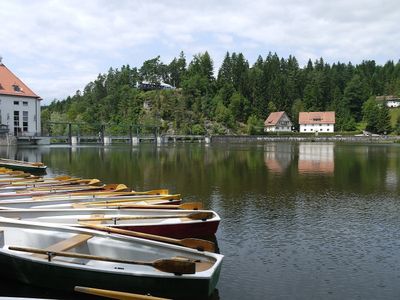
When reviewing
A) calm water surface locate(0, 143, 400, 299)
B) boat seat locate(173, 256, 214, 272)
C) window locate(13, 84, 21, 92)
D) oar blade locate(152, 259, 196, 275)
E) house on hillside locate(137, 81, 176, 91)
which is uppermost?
house on hillside locate(137, 81, 176, 91)

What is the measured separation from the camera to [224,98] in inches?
6614

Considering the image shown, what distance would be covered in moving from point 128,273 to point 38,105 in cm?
8770

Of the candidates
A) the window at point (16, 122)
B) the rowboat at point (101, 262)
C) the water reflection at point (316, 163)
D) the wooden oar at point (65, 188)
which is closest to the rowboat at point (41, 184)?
the wooden oar at point (65, 188)

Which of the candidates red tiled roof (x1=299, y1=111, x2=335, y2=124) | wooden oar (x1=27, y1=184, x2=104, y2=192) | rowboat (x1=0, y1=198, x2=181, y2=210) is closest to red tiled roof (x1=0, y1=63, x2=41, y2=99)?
wooden oar (x1=27, y1=184, x2=104, y2=192)

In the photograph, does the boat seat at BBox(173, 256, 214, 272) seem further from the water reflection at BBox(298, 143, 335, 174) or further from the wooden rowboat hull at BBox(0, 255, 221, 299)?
the water reflection at BBox(298, 143, 335, 174)

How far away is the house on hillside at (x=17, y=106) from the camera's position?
81.9m

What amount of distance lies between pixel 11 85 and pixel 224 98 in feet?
318

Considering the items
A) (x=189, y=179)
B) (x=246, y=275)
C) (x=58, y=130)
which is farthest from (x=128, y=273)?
(x=58, y=130)

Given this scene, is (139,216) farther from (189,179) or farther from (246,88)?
(246,88)

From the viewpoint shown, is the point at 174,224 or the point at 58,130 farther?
the point at 58,130

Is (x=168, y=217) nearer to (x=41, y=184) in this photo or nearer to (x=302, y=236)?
(x=302, y=236)

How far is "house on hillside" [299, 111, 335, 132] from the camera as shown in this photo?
169500mm

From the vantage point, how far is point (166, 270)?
8.55 metres

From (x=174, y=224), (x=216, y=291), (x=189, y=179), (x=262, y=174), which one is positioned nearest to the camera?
(x=216, y=291)
